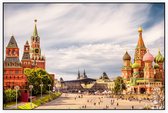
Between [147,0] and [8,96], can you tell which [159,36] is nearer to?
[147,0]

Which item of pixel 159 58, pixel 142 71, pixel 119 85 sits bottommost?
pixel 119 85

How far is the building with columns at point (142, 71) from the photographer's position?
14.3m

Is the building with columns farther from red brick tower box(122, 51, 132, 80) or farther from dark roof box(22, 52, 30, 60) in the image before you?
dark roof box(22, 52, 30, 60)

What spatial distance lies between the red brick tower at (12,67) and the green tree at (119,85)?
1946 mm

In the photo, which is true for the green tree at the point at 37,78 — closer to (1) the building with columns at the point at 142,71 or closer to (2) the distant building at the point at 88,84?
(2) the distant building at the point at 88,84

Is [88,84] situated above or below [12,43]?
below

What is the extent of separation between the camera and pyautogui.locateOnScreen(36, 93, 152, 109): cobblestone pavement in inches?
565

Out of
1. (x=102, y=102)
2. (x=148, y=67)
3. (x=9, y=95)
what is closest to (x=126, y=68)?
(x=148, y=67)

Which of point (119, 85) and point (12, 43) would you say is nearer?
point (12, 43)

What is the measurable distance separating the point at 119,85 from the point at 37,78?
5.76ft

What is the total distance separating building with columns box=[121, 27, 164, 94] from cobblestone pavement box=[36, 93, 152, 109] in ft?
1.13

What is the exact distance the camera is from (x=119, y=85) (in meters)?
14.6

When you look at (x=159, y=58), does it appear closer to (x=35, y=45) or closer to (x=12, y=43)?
(x=35, y=45)

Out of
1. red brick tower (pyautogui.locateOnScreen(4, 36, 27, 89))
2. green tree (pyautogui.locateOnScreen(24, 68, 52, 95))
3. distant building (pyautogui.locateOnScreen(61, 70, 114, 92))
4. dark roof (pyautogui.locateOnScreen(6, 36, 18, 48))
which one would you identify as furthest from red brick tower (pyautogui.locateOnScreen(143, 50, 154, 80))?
dark roof (pyautogui.locateOnScreen(6, 36, 18, 48))
